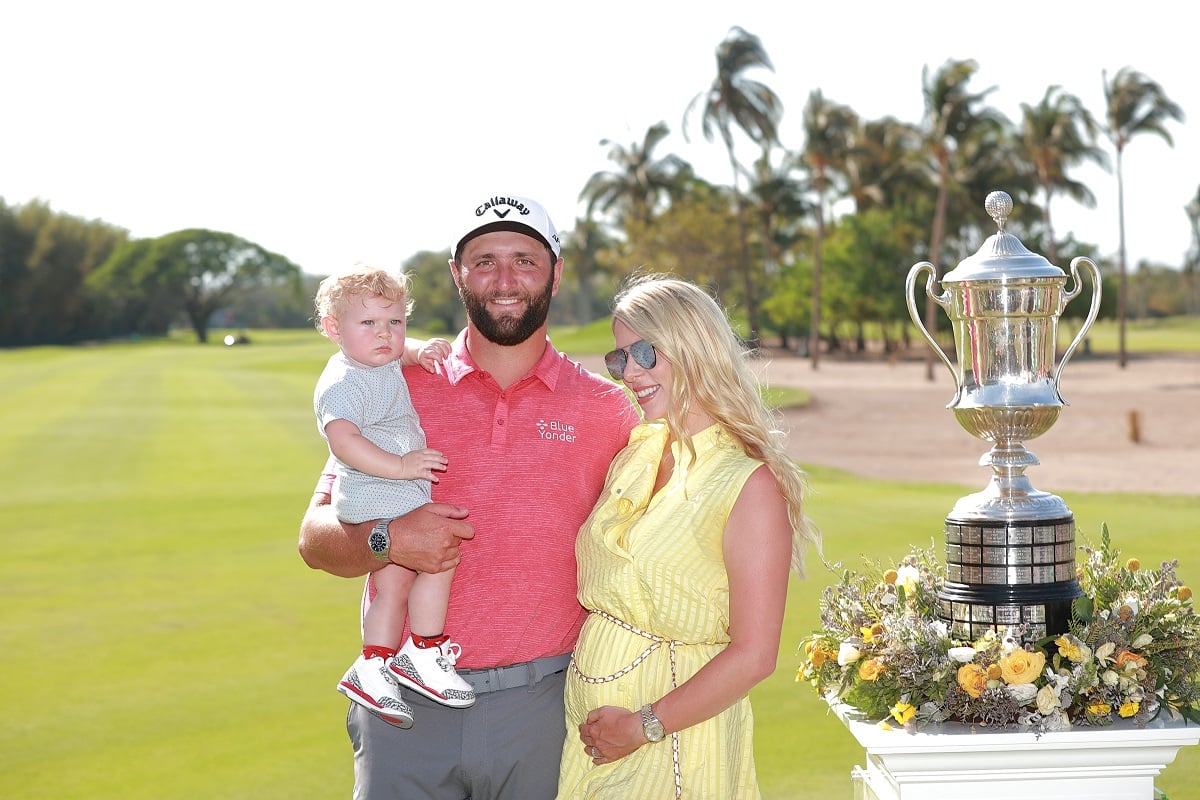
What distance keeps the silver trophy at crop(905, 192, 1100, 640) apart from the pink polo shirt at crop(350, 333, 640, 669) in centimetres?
96

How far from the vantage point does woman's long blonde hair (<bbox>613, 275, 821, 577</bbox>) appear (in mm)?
3088

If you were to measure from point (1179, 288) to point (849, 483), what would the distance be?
13846 cm

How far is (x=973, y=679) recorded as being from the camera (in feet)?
10.1

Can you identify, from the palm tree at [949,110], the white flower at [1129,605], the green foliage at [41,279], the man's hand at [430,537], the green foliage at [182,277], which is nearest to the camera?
the white flower at [1129,605]

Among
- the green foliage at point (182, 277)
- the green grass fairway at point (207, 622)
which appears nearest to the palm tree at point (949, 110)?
the green grass fairway at point (207, 622)

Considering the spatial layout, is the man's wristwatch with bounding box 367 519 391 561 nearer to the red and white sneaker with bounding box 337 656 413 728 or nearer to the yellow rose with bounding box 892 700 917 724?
the red and white sneaker with bounding box 337 656 413 728

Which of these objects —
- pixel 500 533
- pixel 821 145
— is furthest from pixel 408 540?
pixel 821 145

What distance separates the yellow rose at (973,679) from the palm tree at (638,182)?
84.3 metres

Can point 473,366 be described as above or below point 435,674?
above

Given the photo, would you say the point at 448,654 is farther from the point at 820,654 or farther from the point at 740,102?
the point at 740,102

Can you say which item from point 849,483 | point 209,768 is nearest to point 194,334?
point 849,483

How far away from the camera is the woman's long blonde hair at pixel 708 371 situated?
309 centimetres

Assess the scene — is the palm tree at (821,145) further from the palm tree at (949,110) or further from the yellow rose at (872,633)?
the yellow rose at (872,633)

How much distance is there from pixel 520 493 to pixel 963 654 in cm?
120
